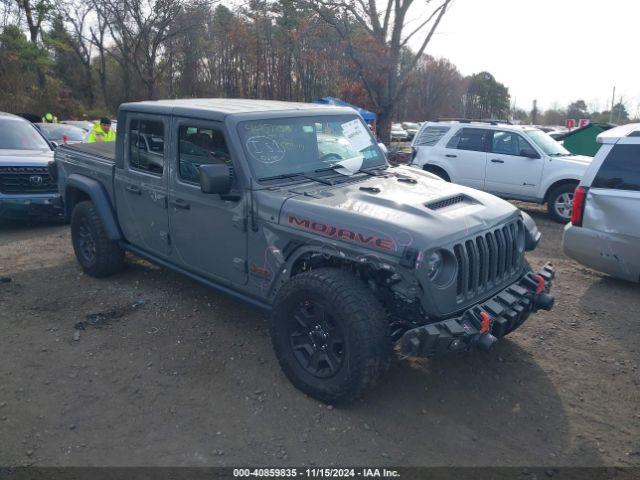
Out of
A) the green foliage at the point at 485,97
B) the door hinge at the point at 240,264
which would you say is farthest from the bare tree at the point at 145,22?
the green foliage at the point at 485,97

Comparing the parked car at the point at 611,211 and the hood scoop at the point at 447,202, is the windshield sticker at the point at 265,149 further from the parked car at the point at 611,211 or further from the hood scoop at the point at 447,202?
the parked car at the point at 611,211

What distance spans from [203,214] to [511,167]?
24.0 feet

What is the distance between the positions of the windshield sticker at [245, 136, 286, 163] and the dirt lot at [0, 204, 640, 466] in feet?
5.19

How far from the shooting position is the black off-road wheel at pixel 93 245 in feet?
18.5

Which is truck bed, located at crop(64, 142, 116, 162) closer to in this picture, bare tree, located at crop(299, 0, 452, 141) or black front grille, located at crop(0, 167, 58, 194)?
black front grille, located at crop(0, 167, 58, 194)

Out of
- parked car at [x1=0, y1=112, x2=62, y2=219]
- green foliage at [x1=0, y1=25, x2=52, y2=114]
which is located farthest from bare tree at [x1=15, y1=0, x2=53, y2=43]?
parked car at [x1=0, y1=112, x2=62, y2=219]

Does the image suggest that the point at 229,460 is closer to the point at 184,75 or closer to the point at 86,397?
the point at 86,397

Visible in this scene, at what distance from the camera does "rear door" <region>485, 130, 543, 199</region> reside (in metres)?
9.69

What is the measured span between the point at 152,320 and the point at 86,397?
1.26 m

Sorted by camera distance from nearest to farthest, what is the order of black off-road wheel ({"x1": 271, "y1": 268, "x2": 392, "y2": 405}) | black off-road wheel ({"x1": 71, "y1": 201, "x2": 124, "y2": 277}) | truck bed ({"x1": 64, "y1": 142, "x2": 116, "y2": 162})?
black off-road wheel ({"x1": 271, "y1": 268, "x2": 392, "y2": 405})
black off-road wheel ({"x1": 71, "y1": 201, "x2": 124, "y2": 277})
truck bed ({"x1": 64, "y1": 142, "x2": 116, "y2": 162})

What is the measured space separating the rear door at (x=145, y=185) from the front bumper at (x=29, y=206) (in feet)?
10.3

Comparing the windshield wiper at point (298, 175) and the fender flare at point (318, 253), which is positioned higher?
the windshield wiper at point (298, 175)

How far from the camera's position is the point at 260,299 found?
A: 13.5 ft

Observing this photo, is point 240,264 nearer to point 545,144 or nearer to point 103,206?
point 103,206
